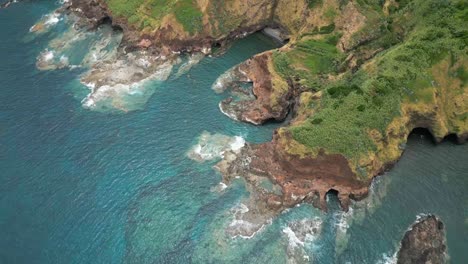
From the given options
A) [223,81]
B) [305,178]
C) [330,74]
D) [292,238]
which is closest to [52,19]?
[223,81]

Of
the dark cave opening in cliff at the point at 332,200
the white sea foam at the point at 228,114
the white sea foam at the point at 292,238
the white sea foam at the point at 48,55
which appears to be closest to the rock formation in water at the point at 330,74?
the white sea foam at the point at 228,114

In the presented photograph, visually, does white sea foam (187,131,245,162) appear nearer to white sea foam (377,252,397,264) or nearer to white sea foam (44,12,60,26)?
white sea foam (377,252,397,264)

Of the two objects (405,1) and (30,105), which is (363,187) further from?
(30,105)

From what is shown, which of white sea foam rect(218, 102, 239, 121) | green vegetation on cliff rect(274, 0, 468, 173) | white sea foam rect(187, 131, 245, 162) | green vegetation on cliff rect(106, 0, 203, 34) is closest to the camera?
green vegetation on cliff rect(274, 0, 468, 173)

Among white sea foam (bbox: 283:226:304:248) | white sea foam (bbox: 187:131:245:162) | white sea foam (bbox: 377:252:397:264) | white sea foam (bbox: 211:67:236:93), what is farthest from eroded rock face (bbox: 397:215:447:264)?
white sea foam (bbox: 211:67:236:93)

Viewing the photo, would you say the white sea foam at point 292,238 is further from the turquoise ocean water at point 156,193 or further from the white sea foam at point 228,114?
the white sea foam at point 228,114
